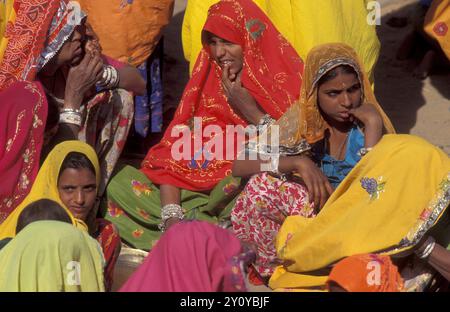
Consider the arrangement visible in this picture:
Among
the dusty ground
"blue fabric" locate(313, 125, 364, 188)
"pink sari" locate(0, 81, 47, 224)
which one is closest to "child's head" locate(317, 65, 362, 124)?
"blue fabric" locate(313, 125, 364, 188)

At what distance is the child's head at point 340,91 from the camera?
7.14m

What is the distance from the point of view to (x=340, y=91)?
7.16 m

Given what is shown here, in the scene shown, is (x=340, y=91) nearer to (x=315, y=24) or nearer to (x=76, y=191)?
(x=315, y=24)

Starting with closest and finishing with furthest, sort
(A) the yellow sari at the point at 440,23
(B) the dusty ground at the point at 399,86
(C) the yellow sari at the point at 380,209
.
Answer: (C) the yellow sari at the point at 380,209 → (B) the dusty ground at the point at 399,86 → (A) the yellow sari at the point at 440,23

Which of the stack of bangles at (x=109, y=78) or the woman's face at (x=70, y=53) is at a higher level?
the woman's face at (x=70, y=53)

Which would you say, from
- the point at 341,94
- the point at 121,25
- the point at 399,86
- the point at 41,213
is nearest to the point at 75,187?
the point at 41,213

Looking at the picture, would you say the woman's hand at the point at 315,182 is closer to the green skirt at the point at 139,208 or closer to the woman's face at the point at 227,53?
the green skirt at the point at 139,208

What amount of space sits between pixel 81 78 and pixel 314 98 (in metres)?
1.25

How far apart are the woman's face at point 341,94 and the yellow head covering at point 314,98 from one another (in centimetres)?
4

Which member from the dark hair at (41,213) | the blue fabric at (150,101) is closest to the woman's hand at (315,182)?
the dark hair at (41,213)

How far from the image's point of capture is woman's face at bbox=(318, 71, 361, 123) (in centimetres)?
714

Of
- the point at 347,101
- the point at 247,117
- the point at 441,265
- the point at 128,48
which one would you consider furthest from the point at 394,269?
the point at 128,48

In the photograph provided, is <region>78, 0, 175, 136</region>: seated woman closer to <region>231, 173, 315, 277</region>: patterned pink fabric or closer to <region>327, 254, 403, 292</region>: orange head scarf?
<region>231, 173, 315, 277</region>: patterned pink fabric

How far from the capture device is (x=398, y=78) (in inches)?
388
